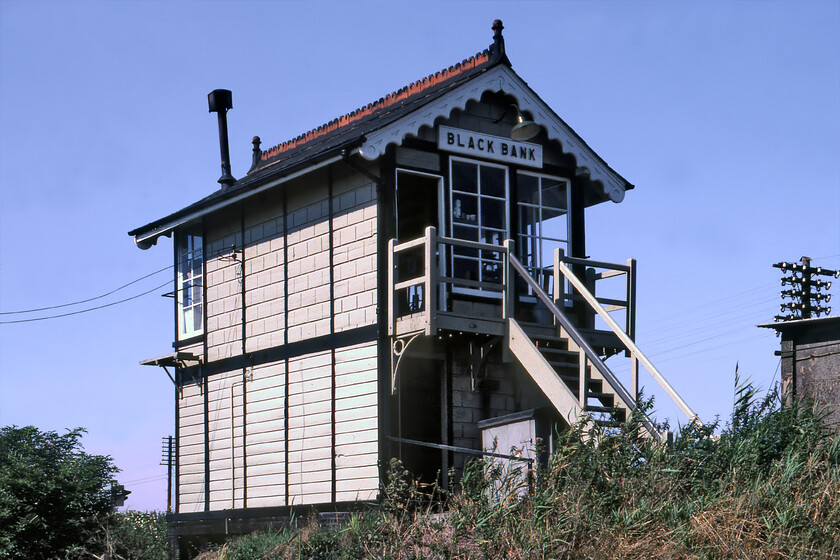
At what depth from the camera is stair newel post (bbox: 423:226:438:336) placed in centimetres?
1572

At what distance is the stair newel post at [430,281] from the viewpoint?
15.7m

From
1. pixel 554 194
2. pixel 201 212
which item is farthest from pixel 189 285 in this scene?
pixel 554 194

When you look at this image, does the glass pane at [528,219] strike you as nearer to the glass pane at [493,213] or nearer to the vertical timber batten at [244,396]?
the glass pane at [493,213]

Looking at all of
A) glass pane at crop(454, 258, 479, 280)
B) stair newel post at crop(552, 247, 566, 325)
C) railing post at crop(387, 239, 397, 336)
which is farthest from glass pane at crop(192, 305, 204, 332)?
stair newel post at crop(552, 247, 566, 325)

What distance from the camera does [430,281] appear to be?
51.6ft

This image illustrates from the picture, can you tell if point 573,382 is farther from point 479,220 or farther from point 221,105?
point 221,105

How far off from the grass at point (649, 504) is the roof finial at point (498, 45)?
701 centimetres

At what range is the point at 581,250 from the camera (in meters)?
19.1

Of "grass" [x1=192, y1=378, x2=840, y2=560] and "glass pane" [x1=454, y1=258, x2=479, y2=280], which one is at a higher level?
"glass pane" [x1=454, y1=258, x2=479, y2=280]

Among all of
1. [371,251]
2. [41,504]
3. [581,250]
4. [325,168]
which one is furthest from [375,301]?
[41,504]

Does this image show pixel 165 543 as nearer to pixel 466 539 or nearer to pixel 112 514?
pixel 112 514

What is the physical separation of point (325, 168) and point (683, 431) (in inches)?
312

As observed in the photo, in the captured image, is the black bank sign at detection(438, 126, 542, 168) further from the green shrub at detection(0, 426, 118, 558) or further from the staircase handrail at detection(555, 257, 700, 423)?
the green shrub at detection(0, 426, 118, 558)

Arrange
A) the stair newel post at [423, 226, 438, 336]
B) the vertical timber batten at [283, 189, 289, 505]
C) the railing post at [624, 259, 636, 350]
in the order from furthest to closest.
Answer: the vertical timber batten at [283, 189, 289, 505], the railing post at [624, 259, 636, 350], the stair newel post at [423, 226, 438, 336]
